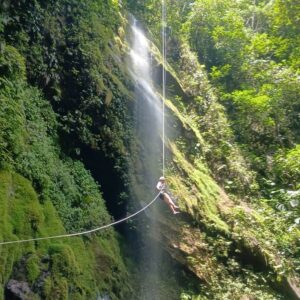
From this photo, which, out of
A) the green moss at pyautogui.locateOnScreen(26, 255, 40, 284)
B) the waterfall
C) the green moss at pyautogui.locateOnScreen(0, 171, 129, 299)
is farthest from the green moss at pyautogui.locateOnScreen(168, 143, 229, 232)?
the green moss at pyautogui.locateOnScreen(26, 255, 40, 284)

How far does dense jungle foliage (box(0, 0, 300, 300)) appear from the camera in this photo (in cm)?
497

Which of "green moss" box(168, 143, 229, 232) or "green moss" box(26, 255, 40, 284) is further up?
"green moss" box(168, 143, 229, 232)

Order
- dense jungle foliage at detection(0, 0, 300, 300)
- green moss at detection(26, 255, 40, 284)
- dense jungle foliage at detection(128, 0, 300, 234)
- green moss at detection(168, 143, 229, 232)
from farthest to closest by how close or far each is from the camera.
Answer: dense jungle foliage at detection(128, 0, 300, 234)
green moss at detection(168, 143, 229, 232)
dense jungle foliage at detection(0, 0, 300, 300)
green moss at detection(26, 255, 40, 284)

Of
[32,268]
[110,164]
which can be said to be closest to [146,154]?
[110,164]

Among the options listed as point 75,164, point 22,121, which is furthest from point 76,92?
point 22,121

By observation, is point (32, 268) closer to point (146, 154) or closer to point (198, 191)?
point (146, 154)

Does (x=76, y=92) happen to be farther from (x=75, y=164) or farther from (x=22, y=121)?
(x=22, y=121)

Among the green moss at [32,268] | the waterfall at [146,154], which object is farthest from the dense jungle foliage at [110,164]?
the waterfall at [146,154]

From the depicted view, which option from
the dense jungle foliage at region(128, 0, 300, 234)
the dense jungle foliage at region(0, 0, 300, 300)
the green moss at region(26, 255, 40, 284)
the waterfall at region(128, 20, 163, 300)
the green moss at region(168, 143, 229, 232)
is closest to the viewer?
the green moss at region(26, 255, 40, 284)

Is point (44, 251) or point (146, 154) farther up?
point (146, 154)

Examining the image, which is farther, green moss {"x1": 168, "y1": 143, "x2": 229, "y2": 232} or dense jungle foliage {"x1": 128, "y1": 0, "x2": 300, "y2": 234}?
dense jungle foliage {"x1": 128, "y1": 0, "x2": 300, "y2": 234}

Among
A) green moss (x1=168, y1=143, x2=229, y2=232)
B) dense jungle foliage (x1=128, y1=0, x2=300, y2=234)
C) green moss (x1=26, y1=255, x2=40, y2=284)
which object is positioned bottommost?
green moss (x1=26, y1=255, x2=40, y2=284)

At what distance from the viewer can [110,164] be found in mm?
7348

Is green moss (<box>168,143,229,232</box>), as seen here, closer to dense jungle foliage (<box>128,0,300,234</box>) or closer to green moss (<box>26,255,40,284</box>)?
dense jungle foliage (<box>128,0,300,234</box>)
